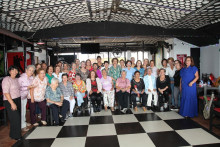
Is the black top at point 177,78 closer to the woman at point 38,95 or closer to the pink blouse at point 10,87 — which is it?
the woman at point 38,95

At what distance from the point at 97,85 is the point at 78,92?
23.1 inches

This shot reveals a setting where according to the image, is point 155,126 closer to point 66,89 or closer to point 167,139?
point 167,139

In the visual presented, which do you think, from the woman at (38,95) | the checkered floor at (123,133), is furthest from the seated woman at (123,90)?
the woman at (38,95)

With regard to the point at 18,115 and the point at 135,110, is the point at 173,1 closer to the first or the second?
the point at 135,110

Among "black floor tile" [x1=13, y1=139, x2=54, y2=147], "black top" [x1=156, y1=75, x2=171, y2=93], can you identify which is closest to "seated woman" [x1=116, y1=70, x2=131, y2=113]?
"black top" [x1=156, y1=75, x2=171, y2=93]

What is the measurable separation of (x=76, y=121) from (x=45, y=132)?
2.57 ft

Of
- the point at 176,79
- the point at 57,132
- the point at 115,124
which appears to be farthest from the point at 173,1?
the point at 57,132

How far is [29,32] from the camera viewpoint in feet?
22.5

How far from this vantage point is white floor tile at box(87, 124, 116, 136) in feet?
10.8

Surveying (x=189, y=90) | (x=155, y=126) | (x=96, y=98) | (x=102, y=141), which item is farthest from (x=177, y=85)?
(x=102, y=141)

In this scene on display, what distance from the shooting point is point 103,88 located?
193 inches

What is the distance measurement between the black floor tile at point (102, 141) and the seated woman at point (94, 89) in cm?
166

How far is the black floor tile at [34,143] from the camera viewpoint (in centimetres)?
292

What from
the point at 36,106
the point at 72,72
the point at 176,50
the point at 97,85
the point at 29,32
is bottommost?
the point at 36,106
